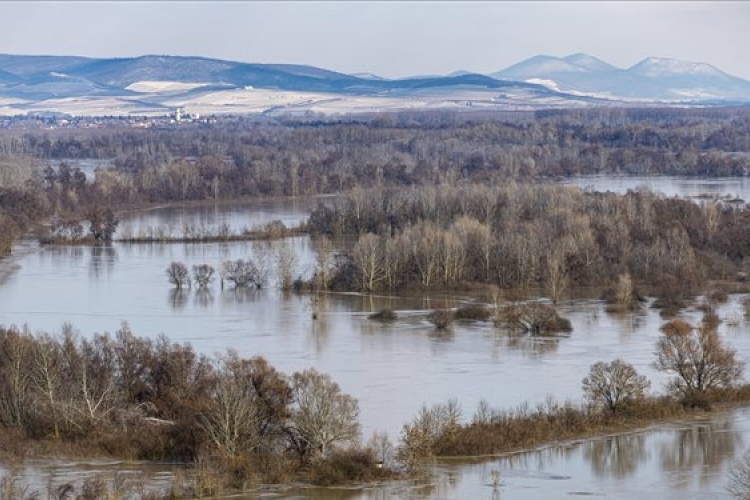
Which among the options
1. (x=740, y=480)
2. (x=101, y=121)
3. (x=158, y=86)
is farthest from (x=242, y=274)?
(x=158, y=86)

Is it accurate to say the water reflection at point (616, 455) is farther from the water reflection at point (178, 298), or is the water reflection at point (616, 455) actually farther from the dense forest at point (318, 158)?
the dense forest at point (318, 158)

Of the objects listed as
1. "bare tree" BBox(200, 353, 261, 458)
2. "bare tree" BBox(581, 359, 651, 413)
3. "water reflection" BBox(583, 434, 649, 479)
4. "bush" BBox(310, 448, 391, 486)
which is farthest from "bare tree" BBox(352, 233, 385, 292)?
"bush" BBox(310, 448, 391, 486)

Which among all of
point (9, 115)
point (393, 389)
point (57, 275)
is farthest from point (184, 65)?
point (393, 389)

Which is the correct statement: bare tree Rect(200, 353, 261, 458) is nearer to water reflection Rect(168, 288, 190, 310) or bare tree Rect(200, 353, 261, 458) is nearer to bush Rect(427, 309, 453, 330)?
bush Rect(427, 309, 453, 330)

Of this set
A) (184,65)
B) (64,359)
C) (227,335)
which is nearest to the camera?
(64,359)

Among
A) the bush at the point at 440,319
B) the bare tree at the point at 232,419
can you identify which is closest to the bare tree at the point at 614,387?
the bare tree at the point at 232,419

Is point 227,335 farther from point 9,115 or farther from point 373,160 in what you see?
point 9,115
